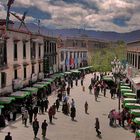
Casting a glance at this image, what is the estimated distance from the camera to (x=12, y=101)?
36.1m

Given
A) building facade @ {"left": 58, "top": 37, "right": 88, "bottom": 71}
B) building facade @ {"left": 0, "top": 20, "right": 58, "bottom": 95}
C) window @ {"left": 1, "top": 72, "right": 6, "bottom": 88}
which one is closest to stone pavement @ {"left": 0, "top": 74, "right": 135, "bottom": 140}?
window @ {"left": 1, "top": 72, "right": 6, "bottom": 88}

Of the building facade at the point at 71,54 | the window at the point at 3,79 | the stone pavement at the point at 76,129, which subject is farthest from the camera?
the building facade at the point at 71,54

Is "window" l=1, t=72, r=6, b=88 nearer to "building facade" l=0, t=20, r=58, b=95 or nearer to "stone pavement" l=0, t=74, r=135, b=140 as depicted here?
"building facade" l=0, t=20, r=58, b=95

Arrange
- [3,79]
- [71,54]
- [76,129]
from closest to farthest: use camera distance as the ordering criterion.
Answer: [76,129] < [3,79] < [71,54]

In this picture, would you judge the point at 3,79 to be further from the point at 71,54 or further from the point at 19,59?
the point at 71,54

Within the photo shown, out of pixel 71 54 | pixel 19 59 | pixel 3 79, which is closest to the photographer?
pixel 3 79

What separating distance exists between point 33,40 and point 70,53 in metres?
36.7

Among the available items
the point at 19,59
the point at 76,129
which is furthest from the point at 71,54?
the point at 76,129

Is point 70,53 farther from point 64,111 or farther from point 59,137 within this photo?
point 59,137

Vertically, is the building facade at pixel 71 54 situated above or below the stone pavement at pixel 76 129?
above

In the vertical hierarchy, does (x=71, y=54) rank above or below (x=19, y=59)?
below

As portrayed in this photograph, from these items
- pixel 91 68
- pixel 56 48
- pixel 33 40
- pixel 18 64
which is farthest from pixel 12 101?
pixel 91 68

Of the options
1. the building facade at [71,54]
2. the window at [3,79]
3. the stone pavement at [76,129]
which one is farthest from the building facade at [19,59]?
the building facade at [71,54]

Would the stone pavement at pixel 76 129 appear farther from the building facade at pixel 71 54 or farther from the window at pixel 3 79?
the building facade at pixel 71 54
